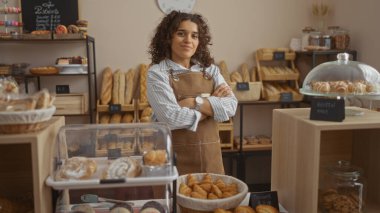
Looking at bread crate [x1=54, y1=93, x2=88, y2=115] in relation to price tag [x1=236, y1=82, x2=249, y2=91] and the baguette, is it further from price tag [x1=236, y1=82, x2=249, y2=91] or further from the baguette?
price tag [x1=236, y1=82, x2=249, y2=91]

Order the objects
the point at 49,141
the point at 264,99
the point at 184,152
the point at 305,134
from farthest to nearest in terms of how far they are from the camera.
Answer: the point at 264,99 < the point at 184,152 < the point at 305,134 < the point at 49,141

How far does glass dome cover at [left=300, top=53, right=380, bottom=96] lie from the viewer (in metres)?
1.36

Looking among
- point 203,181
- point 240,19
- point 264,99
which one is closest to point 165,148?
point 203,181

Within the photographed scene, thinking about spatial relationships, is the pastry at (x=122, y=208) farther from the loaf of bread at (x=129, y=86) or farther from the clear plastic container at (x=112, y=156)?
the loaf of bread at (x=129, y=86)

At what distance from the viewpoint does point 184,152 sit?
1.90 m

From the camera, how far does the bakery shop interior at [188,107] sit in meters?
1.12

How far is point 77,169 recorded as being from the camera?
1.04 meters

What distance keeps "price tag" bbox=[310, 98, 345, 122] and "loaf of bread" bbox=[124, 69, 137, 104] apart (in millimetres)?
2382

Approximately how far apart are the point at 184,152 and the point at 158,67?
17.5 inches

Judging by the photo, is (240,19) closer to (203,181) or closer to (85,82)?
(85,82)

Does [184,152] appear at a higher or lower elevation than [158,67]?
lower

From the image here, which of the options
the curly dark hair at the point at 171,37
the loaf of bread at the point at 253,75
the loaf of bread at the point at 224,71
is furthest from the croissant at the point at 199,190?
the loaf of bread at the point at 253,75

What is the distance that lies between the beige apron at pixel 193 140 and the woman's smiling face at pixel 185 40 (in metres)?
0.11

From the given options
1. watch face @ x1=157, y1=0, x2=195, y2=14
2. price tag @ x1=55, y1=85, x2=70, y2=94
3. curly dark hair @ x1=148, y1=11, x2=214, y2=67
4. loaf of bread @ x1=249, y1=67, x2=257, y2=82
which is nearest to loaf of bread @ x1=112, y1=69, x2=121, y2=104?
price tag @ x1=55, y1=85, x2=70, y2=94
